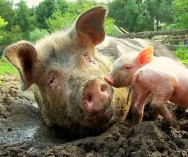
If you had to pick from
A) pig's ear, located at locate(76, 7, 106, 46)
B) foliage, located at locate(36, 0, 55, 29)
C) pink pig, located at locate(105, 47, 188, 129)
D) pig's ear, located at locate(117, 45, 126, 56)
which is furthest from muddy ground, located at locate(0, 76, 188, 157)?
foliage, located at locate(36, 0, 55, 29)

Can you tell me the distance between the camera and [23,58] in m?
4.79

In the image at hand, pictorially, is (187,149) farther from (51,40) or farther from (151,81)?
(51,40)

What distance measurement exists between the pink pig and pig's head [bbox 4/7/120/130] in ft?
0.70

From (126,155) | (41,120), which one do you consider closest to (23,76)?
(41,120)

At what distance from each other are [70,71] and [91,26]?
0.81 m

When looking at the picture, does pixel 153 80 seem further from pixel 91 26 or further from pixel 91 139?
pixel 91 26

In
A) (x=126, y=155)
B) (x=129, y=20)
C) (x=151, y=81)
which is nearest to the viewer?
(x=126, y=155)

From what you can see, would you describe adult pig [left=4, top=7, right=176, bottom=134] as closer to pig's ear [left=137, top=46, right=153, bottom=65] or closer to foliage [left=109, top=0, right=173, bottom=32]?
pig's ear [left=137, top=46, right=153, bottom=65]

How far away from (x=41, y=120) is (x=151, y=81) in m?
2.21

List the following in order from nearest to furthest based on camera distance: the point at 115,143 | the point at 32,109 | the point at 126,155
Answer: the point at 126,155 → the point at 115,143 → the point at 32,109

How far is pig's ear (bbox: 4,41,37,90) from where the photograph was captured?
14.8ft

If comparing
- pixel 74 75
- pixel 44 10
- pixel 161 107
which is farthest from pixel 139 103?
pixel 44 10

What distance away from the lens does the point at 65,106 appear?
4500 mm

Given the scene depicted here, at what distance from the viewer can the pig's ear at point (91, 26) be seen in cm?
478
